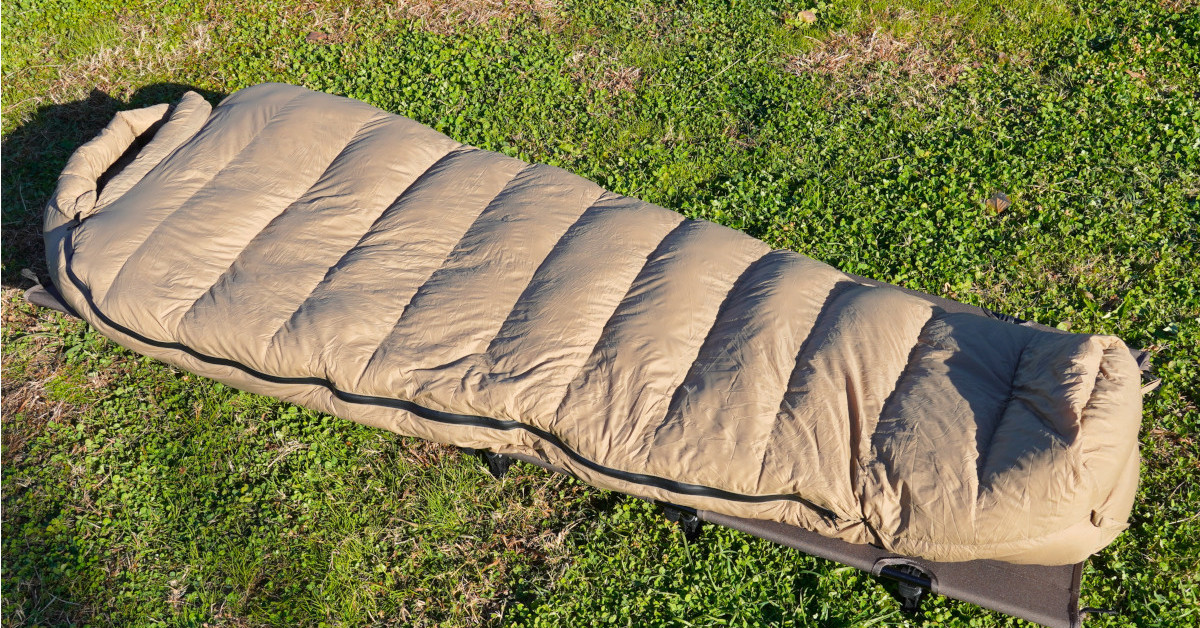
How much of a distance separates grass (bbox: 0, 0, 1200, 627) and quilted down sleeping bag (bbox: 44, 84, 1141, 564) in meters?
0.41

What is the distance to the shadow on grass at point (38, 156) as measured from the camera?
400cm

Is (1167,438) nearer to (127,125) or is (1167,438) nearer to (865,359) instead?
(865,359)

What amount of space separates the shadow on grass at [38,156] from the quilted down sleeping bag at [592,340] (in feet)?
3.04

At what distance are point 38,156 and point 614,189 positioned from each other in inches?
124

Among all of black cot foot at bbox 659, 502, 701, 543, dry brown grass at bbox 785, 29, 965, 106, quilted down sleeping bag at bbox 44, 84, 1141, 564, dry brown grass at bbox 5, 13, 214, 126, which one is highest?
dry brown grass at bbox 785, 29, 965, 106

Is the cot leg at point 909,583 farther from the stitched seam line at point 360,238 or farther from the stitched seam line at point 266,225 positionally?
the stitched seam line at point 266,225

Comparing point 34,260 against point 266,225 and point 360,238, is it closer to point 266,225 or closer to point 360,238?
point 266,225

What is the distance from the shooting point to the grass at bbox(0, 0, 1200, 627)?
2988 millimetres

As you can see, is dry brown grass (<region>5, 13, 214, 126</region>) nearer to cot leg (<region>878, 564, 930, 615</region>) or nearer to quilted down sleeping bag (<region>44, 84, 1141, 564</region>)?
quilted down sleeping bag (<region>44, 84, 1141, 564</region>)

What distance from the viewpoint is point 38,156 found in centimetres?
436

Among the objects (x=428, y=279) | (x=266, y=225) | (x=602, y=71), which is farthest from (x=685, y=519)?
(x=602, y=71)

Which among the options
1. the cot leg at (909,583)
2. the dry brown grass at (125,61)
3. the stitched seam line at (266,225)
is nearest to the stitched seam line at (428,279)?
the stitched seam line at (266,225)

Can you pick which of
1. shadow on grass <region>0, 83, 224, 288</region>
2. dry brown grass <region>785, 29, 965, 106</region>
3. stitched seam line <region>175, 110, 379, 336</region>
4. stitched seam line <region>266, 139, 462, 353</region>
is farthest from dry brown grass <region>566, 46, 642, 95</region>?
shadow on grass <region>0, 83, 224, 288</region>

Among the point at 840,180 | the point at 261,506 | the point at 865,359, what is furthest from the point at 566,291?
the point at 840,180
